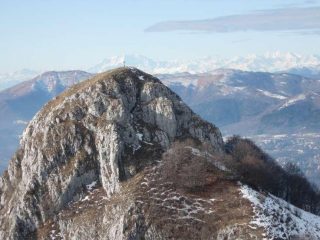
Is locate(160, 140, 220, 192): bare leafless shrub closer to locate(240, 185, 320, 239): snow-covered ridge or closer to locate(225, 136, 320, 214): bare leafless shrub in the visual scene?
locate(240, 185, 320, 239): snow-covered ridge

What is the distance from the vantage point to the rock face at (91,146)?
134 m

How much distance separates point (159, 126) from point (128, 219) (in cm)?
3722

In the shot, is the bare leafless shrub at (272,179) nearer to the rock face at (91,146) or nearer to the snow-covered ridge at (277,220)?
the rock face at (91,146)

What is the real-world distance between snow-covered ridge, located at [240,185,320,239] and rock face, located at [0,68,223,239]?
27755 mm

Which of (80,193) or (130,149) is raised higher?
(130,149)

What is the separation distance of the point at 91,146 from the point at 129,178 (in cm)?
1618

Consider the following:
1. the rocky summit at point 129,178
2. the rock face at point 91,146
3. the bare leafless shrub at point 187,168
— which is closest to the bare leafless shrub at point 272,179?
the rocky summit at point 129,178

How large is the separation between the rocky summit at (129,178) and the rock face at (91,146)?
0.89ft

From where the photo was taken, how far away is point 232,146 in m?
189

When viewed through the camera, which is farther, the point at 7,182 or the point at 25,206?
the point at 7,182

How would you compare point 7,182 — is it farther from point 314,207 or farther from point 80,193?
point 314,207

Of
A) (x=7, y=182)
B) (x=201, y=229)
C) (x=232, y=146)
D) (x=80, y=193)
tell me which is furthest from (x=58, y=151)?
(x=232, y=146)

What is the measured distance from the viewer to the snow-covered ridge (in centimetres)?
10881

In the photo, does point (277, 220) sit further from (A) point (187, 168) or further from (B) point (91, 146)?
(B) point (91, 146)
